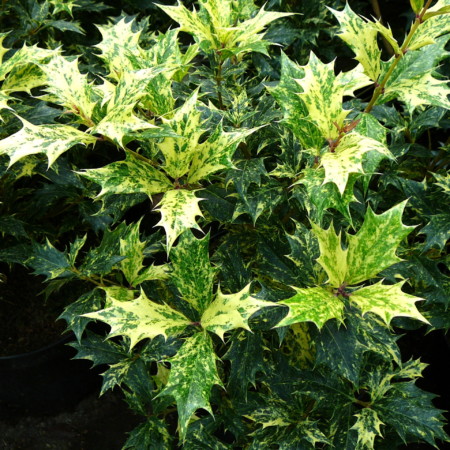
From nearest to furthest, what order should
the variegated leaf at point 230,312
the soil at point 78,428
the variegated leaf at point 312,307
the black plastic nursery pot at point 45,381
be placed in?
the variegated leaf at point 312,307 → the variegated leaf at point 230,312 → the black plastic nursery pot at point 45,381 → the soil at point 78,428

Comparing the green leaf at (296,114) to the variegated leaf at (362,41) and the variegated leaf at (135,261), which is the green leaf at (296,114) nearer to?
the variegated leaf at (362,41)

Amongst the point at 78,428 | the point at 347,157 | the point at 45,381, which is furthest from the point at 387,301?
the point at 78,428

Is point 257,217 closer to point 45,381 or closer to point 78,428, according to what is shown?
point 45,381

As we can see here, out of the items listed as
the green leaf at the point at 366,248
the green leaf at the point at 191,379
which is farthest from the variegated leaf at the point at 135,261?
the green leaf at the point at 366,248

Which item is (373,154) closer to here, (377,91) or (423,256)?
(377,91)

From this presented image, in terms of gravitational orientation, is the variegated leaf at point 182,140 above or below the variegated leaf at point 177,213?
above

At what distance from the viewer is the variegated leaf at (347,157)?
866 mm

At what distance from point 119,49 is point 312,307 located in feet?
2.16

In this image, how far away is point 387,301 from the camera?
0.90m

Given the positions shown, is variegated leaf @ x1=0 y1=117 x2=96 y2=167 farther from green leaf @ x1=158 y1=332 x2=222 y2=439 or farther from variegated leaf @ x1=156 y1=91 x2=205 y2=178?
green leaf @ x1=158 y1=332 x2=222 y2=439

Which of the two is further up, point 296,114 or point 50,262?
point 296,114

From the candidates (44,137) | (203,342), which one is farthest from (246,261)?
(44,137)

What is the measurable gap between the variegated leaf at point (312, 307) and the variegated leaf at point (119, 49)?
0.55 metres

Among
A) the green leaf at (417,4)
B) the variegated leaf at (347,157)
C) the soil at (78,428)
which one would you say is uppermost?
the green leaf at (417,4)
